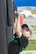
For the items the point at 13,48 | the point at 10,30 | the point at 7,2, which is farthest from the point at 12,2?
the point at 13,48

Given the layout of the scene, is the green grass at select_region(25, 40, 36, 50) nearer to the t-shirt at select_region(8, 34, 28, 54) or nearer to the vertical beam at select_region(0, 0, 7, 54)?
the t-shirt at select_region(8, 34, 28, 54)

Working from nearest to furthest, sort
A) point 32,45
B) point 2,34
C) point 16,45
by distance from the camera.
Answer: point 2,34 < point 16,45 < point 32,45

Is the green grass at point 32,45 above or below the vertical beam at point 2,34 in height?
below

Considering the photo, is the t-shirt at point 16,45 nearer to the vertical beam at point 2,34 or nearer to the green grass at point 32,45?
the vertical beam at point 2,34

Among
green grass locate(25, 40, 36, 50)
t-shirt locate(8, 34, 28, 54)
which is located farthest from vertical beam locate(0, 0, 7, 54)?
green grass locate(25, 40, 36, 50)

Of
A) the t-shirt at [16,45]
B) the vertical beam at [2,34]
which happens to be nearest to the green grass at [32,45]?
the t-shirt at [16,45]

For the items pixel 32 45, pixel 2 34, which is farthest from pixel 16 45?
pixel 32 45

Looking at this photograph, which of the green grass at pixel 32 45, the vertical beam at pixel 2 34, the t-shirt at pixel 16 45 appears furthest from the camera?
the green grass at pixel 32 45

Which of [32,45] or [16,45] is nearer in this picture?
[16,45]

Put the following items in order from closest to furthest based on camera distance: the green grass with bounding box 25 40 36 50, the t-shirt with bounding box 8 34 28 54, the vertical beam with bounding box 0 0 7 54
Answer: the vertical beam with bounding box 0 0 7 54 → the t-shirt with bounding box 8 34 28 54 → the green grass with bounding box 25 40 36 50

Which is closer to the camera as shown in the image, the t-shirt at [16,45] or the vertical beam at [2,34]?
the vertical beam at [2,34]

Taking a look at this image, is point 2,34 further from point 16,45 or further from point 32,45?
point 32,45

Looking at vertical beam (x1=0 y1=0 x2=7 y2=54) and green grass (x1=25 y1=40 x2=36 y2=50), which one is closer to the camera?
vertical beam (x1=0 y1=0 x2=7 y2=54)

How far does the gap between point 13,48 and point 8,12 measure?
60 centimetres
